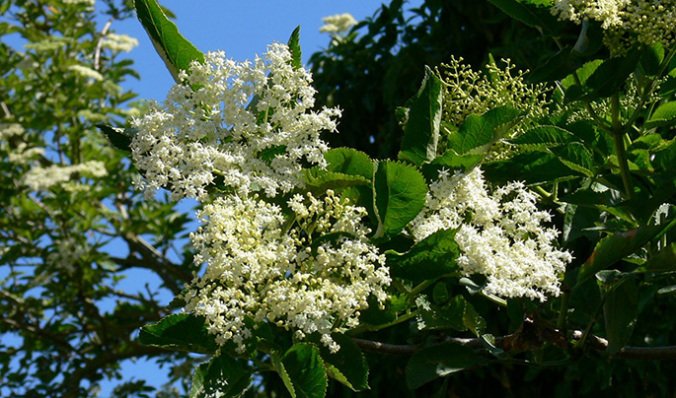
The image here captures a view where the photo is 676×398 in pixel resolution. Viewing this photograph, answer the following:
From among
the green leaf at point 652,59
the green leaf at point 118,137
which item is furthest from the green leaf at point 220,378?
the green leaf at point 652,59

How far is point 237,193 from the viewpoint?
99 centimetres

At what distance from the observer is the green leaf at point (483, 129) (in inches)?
40.5

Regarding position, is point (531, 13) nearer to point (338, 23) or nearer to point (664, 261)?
point (664, 261)

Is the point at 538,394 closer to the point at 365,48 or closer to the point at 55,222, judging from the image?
the point at 365,48

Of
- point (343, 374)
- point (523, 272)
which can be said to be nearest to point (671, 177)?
point (523, 272)

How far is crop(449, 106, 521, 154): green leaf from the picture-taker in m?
1.03

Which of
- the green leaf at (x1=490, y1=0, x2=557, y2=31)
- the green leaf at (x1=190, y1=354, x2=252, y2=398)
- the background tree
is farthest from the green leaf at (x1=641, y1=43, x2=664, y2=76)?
the background tree

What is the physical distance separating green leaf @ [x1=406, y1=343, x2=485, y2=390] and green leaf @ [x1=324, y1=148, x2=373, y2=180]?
226mm

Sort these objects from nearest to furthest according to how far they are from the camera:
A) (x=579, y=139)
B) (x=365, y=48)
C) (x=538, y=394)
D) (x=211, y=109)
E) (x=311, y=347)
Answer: (x=311, y=347) → (x=211, y=109) → (x=579, y=139) → (x=538, y=394) → (x=365, y=48)

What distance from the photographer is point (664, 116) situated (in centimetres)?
124

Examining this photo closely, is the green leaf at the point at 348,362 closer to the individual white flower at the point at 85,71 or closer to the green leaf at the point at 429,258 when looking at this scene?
the green leaf at the point at 429,258

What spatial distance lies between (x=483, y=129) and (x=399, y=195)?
0.13 metres

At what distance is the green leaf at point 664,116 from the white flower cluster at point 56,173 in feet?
12.5

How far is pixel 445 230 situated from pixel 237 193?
8.3 inches
